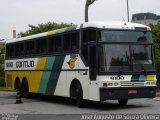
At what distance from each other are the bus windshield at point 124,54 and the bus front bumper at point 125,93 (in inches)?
28.4

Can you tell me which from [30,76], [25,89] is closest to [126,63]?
[30,76]

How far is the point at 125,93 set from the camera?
1884cm

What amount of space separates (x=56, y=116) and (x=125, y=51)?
13.0ft

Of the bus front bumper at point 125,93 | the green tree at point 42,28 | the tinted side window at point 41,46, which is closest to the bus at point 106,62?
the bus front bumper at point 125,93

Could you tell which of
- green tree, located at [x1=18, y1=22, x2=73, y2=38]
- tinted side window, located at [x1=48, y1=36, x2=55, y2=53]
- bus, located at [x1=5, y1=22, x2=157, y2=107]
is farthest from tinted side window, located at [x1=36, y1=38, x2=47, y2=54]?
green tree, located at [x1=18, y1=22, x2=73, y2=38]

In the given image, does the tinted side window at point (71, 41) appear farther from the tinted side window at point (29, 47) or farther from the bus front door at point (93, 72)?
the tinted side window at point (29, 47)

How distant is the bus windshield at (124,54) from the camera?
18.8m

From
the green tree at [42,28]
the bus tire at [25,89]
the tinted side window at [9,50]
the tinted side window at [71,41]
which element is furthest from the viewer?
the green tree at [42,28]

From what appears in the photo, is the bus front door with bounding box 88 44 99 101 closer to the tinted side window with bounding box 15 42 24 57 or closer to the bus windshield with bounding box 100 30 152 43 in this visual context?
the bus windshield with bounding box 100 30 152 43

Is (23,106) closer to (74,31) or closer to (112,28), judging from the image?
(74,31)

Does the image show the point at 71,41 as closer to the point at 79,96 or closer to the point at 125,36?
the point at 79,96

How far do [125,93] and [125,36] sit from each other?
2.23 meters

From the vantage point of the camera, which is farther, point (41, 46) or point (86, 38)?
point (41, 46)

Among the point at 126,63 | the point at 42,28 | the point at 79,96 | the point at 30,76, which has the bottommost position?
the point at 79,96
